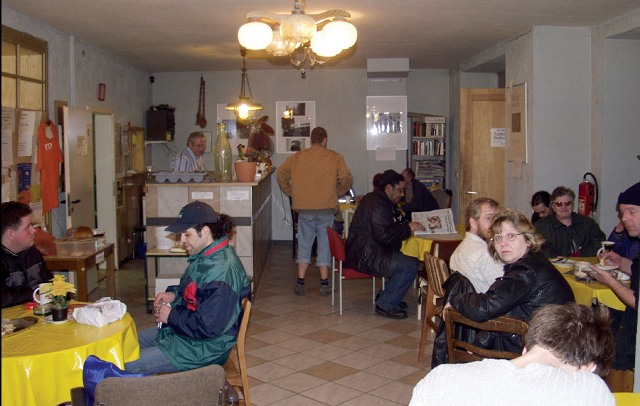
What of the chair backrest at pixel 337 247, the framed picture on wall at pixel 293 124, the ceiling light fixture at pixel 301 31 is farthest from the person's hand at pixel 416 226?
the framed picture on wall at pixel 293 124

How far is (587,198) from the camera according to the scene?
6980 millimetres

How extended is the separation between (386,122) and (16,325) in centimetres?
811

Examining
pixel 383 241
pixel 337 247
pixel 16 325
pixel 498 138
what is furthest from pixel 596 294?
pixel 498 138

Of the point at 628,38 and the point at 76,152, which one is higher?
the point at 628,38

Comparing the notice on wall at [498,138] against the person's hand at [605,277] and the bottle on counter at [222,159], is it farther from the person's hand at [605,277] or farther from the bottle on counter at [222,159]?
the person's hand at [605,277]

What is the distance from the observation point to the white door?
7059 millimetres

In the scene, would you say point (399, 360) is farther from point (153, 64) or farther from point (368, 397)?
point (153, 64)

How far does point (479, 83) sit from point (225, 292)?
815 centimetres

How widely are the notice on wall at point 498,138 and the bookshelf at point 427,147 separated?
6.67ft

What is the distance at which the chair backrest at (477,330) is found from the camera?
3152 mm

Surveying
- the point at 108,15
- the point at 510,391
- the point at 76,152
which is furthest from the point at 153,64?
the point at 510,391

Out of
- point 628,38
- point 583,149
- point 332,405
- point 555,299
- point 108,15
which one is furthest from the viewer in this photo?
point 583,149

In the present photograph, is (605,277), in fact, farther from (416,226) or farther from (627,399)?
(416,226)

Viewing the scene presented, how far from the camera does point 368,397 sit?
4438 mm
